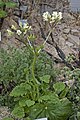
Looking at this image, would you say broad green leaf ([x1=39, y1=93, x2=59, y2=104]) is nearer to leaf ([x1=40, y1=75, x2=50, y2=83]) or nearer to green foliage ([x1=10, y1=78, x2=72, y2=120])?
green foliage ([x1=10, y1=78, x2=72, y2=120])

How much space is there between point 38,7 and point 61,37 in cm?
55

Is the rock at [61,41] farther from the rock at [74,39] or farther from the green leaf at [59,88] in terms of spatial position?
the green leaf at [59,88]

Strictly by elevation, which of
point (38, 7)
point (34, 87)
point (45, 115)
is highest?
point (38, 7)

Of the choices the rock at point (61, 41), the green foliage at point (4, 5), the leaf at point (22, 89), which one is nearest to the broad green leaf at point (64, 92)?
the leaf at point (22, 89)

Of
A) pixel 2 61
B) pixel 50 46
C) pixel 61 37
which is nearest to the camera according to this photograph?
pixel 2 61

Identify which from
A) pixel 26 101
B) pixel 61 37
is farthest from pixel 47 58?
pixel 61 37

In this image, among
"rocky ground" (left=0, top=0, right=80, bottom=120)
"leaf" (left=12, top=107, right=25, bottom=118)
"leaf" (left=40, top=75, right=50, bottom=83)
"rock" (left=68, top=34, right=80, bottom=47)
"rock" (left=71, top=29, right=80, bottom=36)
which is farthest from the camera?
"rock" (left=71, top=29, right=80, bottom=36)

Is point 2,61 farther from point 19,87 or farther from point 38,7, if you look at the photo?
point 38,7

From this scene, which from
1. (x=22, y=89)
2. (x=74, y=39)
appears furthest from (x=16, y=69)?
(x=74, y=39)

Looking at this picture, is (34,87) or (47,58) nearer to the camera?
(34,87)

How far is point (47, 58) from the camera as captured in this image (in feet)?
10.1

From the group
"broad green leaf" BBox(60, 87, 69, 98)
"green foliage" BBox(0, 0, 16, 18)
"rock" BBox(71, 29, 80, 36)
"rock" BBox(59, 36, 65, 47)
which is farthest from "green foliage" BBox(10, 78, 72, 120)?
"rock" BBox(71, 29, 80, 36)

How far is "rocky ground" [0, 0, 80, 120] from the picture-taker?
176 inches

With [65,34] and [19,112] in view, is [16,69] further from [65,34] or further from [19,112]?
[65,34]
